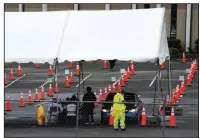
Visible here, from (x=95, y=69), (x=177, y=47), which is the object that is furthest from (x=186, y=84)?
(x=177, y=47)

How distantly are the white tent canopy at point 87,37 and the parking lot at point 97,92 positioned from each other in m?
1.99

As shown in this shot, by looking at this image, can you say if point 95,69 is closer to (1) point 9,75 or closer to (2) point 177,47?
(1) point 9,75

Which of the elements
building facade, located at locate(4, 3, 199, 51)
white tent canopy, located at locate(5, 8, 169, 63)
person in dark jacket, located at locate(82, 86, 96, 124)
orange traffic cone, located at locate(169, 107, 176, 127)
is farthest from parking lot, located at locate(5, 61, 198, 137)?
building facade, located at locate(4, 3, 199, 51)

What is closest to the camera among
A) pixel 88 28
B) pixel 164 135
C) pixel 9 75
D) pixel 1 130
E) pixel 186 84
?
pixel 1 130

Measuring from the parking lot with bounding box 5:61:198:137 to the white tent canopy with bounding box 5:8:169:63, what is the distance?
1.99 metres

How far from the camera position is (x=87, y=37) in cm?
1912

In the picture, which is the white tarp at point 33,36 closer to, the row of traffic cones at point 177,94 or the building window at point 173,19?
the row of traffic cones at point 177,94

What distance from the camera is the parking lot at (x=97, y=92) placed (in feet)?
61.5

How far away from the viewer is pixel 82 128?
1962 cm

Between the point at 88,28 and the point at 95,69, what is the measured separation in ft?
54.7

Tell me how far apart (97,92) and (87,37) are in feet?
30.0

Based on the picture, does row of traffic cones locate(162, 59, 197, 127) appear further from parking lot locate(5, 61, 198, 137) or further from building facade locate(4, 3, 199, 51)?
building facade locate(4, 3, 199, 51)

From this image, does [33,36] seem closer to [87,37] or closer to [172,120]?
[87,37]

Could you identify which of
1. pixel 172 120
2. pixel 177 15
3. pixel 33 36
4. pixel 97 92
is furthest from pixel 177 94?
pixel 177 15
